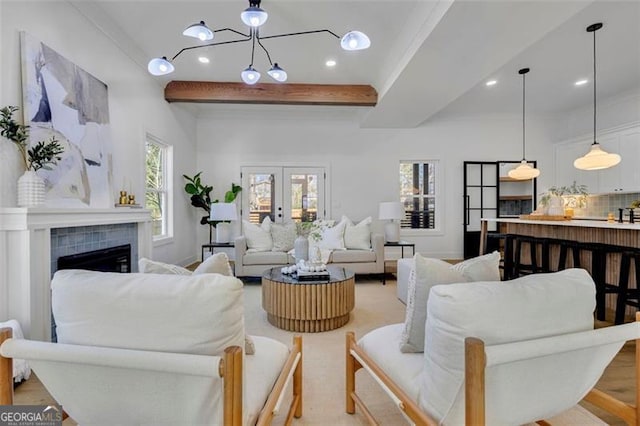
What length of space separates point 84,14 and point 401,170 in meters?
5.54

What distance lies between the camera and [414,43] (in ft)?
10.5

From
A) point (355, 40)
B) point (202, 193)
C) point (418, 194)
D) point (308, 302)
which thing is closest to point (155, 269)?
point (308, 302)

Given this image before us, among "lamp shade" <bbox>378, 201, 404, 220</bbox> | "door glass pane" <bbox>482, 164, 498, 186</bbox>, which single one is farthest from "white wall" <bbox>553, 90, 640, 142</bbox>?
"lamp shade" <bbox>378, 201, 404, 220</bbox>

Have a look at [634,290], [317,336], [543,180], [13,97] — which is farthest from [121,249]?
[543,180]

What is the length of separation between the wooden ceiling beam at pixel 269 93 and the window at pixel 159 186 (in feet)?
2.76

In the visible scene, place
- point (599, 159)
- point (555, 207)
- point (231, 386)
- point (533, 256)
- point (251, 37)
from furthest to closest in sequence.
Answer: point (533, 256), point (555, 207), point (599, 159), point (251, 37), point (231, 386)

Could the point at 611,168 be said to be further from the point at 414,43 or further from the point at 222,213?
the point at 222,213

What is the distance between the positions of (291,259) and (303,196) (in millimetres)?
2181

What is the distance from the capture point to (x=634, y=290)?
2867 mm

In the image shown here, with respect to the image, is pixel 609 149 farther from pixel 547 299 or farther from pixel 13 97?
pixel 13 97

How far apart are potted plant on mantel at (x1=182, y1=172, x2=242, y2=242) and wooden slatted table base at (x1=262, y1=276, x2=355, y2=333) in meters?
3.37

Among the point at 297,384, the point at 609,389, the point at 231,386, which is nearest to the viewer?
the point at 231,386

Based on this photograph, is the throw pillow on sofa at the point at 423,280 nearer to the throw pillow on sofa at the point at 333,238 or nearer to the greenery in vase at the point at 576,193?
the throw pillow on sofa at the point at 333,238

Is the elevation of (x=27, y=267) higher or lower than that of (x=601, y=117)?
lower
